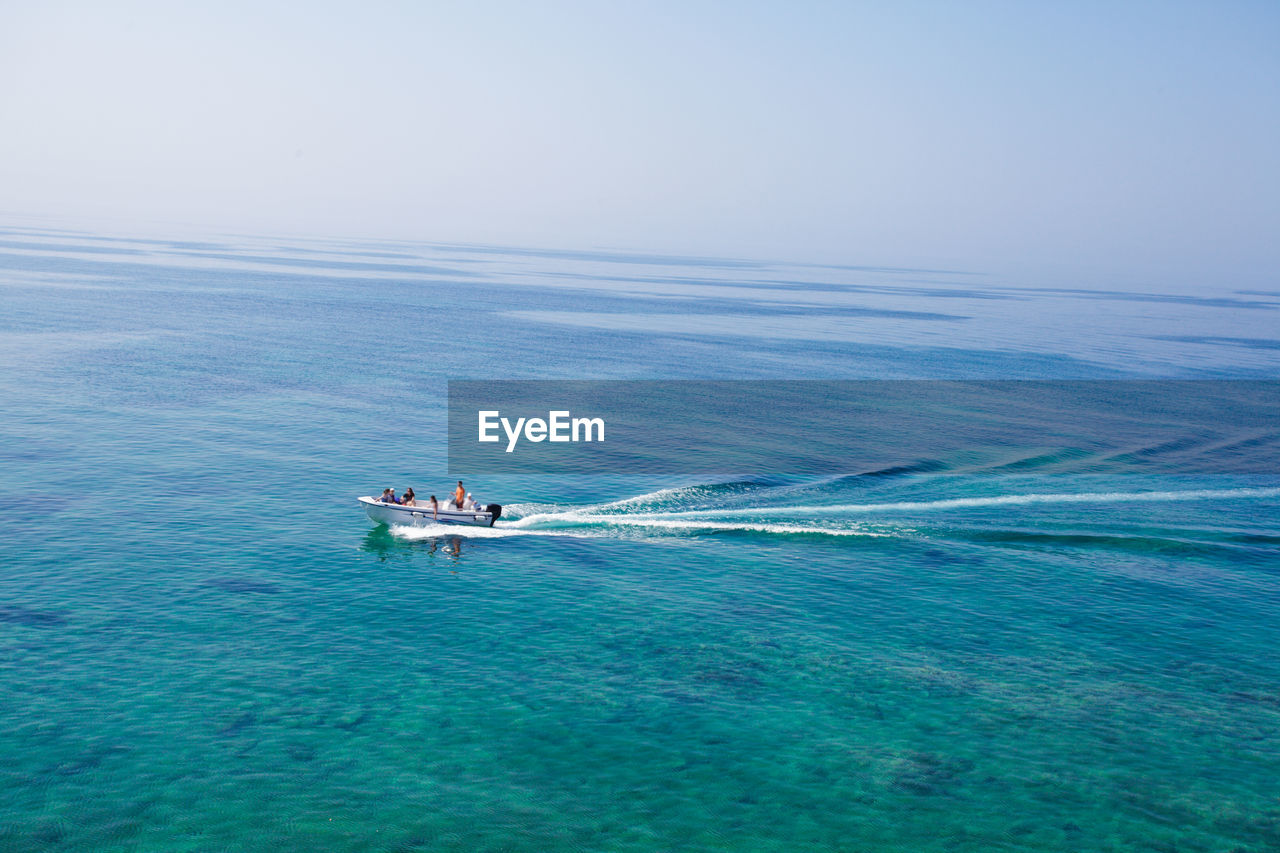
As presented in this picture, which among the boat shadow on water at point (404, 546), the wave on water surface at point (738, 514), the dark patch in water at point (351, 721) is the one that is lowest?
the dark patch in water at point (351, 721)

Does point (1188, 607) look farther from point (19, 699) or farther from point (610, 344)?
point (610, 344)

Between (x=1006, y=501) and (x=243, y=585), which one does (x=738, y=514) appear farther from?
(x=243, y=585)

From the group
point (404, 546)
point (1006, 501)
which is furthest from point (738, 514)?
point (404, 546)

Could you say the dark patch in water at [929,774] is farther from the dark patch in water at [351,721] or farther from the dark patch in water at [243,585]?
the dark patch in water at [243,585]

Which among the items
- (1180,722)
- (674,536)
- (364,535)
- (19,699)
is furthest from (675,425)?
(19,699)

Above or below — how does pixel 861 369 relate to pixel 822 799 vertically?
above

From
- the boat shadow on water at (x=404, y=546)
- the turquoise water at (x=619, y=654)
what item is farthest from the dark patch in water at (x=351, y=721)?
the boat shadow on water at (x=404, y=546)
